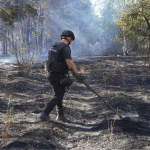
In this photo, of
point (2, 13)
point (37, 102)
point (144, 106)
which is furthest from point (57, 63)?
point (2, 13)

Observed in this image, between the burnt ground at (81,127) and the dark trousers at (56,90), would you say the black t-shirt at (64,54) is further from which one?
the burnt ground at (81,127)

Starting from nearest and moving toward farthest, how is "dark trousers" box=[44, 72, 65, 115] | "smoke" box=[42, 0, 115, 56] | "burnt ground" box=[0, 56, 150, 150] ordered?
"burnt ground" box=[0, 56, 150, 150] → "dark trousers" box=[44, 72, 65, 115] → "smoke" box=[42, 0, 115, 56]

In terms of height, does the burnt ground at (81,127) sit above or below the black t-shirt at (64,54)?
below

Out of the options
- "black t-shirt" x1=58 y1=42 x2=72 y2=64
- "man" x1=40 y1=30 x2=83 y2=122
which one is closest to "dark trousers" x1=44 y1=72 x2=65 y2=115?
"man" x1=40 y1=30 x2=83 y2=122

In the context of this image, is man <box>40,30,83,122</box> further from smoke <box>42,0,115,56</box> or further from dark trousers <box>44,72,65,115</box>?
smoke <box>42,0,115,56</box>

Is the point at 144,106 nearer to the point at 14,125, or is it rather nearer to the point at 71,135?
the point at 71,135

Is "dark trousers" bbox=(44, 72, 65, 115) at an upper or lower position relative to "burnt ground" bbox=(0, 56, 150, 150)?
upper

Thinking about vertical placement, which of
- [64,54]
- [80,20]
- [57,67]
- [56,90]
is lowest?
[56,90]

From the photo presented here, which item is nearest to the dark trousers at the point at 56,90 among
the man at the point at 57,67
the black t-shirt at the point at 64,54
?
the man at the point at 57,67

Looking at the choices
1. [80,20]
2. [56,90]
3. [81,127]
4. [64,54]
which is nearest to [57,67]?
[64,54]

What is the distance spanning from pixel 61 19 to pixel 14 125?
110ft

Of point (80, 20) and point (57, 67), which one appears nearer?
point (57, 67)

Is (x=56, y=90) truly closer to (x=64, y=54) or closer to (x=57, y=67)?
(x=57, y=67)

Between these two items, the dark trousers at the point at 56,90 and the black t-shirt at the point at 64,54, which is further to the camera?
the dark trousers at the point at 56,90
